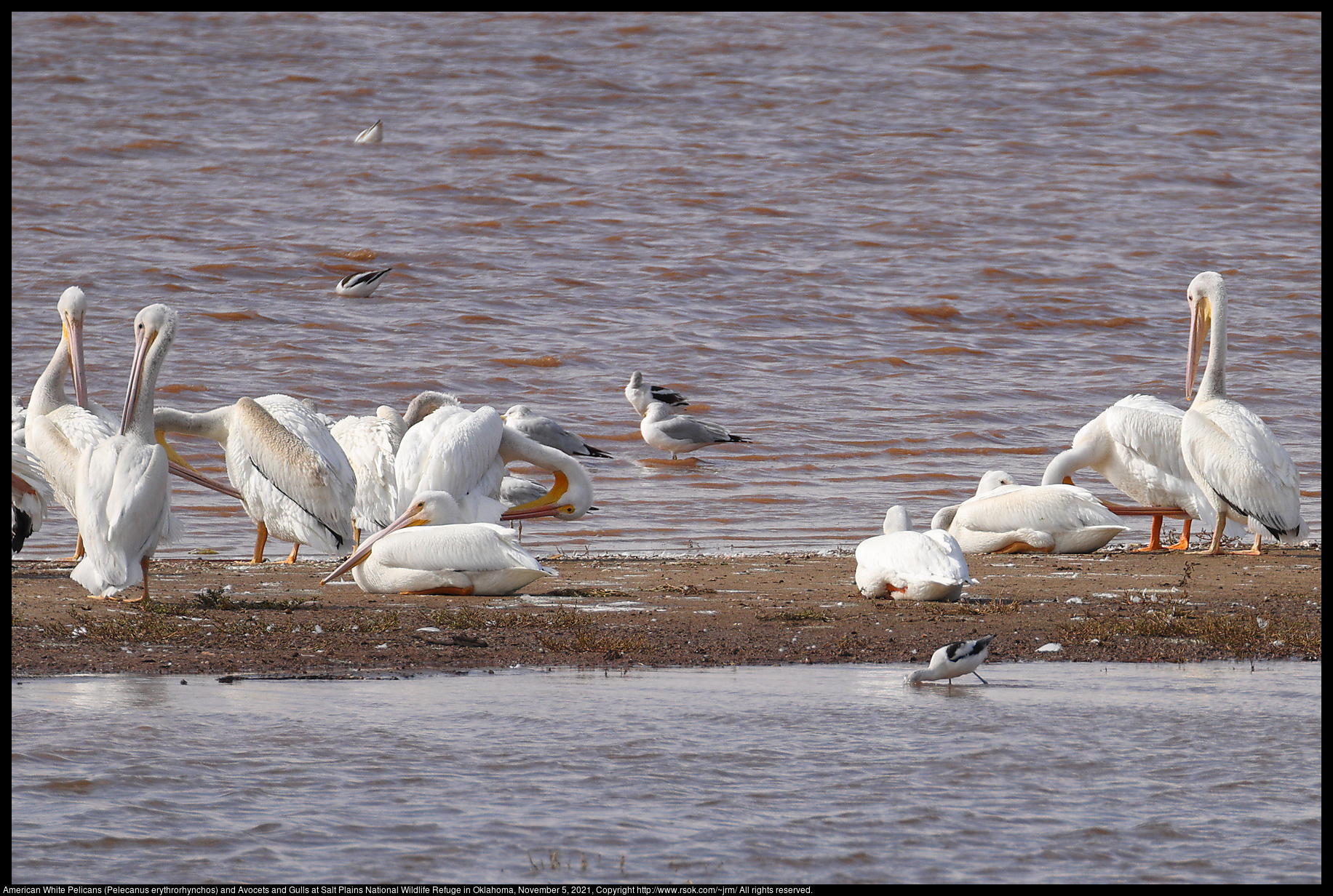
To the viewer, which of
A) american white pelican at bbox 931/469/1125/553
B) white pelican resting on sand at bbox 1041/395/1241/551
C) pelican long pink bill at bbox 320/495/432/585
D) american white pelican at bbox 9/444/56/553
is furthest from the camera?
white pelican resting on sand at bbox 1041/395/1241/551

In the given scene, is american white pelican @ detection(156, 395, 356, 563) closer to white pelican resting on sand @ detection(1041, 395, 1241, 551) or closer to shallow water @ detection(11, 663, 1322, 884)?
shallow water @ detection(11, 663, 1322, 884)

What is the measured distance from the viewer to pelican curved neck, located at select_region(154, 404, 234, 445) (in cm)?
930

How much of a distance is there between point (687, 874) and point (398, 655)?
2473 millimetres

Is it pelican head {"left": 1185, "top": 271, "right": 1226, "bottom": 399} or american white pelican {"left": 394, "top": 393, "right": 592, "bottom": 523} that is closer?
american white pelican {"left": 394, "top": 393, "right": 592, "bottom": 523}

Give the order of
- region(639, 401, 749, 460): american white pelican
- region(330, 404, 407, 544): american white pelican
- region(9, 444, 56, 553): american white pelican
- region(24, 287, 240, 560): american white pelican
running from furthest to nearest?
region(639, 401, 749, 460): american white pelican, region(330, 404, 407, 544): american white pelican, region(24, 287, 240, 560): american white pelican, region(9, 444, 56, 553): american white pelican

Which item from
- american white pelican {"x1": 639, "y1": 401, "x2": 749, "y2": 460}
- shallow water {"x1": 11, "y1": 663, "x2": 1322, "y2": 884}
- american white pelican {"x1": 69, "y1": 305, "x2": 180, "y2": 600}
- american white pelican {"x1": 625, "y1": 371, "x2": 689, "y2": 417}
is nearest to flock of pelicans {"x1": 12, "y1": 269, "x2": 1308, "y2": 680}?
american white pelican {"x1": 69, "y1": 305, "x2": 180, "y2": 600}

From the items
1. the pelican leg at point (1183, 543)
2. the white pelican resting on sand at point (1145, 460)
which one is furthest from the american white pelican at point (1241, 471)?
the pelican leg at point (1183, 543)

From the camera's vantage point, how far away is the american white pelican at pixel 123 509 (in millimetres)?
6359

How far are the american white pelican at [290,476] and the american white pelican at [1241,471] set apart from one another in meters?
4.68

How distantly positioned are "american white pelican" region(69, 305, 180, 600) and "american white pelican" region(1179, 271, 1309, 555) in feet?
18.2

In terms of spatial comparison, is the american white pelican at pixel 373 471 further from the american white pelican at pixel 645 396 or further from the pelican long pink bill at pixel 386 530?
the american white pelican at pixel 645 396

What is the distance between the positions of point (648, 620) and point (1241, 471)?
4.07m

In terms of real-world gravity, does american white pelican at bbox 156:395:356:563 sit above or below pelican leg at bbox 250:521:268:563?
above

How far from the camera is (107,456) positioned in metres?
6.66
